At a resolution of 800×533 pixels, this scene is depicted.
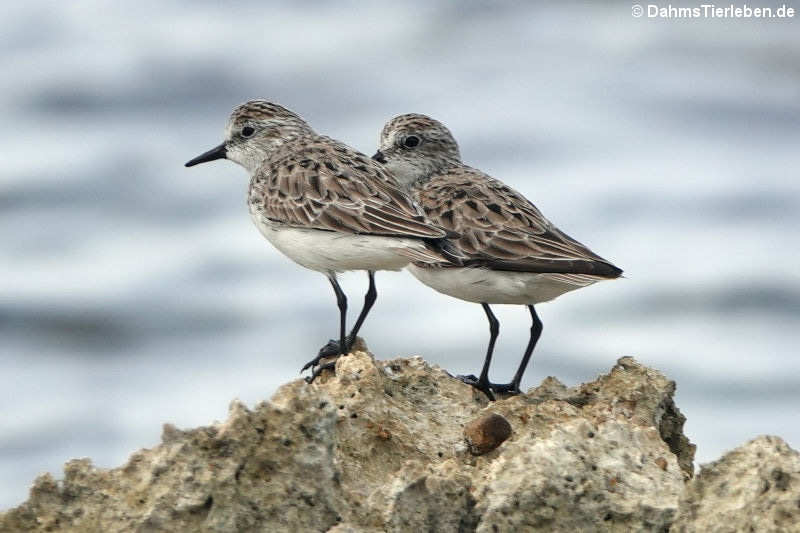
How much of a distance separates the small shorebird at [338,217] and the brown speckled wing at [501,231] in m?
0.23

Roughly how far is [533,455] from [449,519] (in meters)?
0.36

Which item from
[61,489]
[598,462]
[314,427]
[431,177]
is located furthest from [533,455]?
[431,177]

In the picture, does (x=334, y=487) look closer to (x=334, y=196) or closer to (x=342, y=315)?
(x=342, y=315)

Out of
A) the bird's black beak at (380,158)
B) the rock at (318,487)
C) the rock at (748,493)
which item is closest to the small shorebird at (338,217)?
the bird's black beak at (380,158)

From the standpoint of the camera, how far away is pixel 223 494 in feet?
15.1

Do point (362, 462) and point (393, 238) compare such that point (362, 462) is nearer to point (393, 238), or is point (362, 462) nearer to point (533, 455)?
point (533, 455)

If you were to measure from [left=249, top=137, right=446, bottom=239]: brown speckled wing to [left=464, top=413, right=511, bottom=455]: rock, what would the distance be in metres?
2.26

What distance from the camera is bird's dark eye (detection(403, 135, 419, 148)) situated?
30.9ft

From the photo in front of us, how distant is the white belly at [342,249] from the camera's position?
779cm

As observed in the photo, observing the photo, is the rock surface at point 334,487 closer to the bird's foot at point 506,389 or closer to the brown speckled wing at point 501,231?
the bird's foot at point 506,389

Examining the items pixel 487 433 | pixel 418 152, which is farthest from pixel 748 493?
pixel 418 152

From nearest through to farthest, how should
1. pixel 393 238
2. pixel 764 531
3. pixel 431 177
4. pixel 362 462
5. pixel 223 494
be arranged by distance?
1. pixel 764 531
2. pixel 223 494
3. pixel 362 462
4. pixel 393 238
5. pixel 431 177

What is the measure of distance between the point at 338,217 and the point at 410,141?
1.64 metres

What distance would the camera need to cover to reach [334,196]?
8.12 metres
